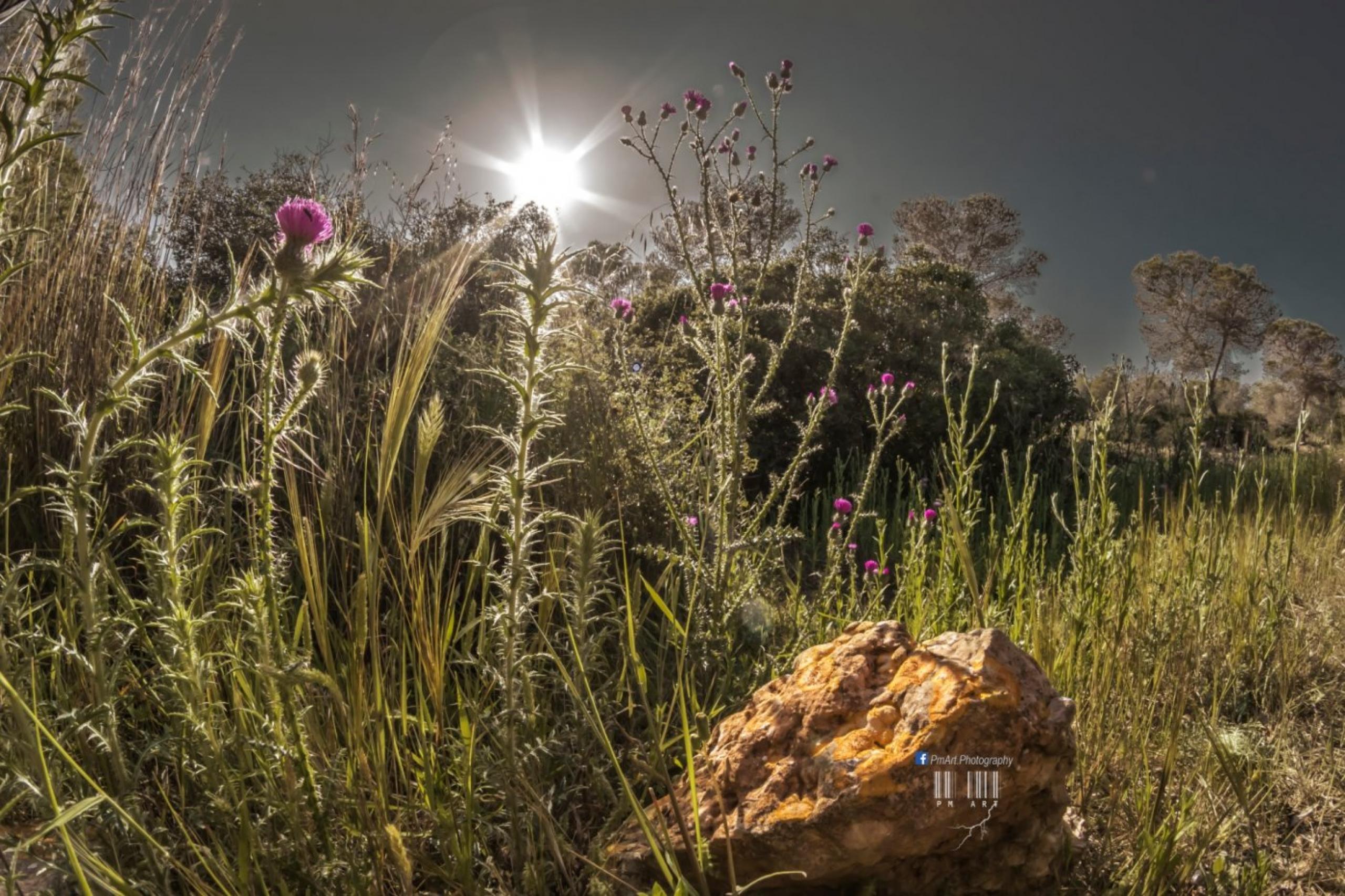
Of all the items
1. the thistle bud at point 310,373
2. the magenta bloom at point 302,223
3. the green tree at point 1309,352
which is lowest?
the thistle bud at point 310,373

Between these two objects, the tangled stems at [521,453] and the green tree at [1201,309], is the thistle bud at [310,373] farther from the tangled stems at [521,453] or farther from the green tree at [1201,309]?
the green tree at [1201,309]

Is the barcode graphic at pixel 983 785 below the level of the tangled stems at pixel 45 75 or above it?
below

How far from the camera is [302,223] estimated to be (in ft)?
3.69

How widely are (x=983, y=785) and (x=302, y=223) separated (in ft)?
4.47

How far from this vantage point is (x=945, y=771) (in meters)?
1.34

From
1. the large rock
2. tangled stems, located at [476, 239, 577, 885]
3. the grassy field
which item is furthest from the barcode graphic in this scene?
tangled stems, located at [476, 239, 577, 885]

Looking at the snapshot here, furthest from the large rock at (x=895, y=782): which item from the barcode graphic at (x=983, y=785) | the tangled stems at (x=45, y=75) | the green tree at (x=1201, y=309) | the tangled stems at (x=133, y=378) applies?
the green tree at (x=1201, y=309)

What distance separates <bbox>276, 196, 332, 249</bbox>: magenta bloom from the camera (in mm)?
1121

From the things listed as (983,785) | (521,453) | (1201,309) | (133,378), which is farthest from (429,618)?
(1201,309)

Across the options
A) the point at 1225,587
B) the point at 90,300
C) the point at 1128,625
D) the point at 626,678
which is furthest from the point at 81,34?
the point at 1225,587

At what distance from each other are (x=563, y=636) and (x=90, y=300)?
1917 millimetres

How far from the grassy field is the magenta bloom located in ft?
0.08

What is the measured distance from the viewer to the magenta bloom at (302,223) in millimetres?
1121

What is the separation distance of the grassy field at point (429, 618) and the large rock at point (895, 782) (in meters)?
0.17
